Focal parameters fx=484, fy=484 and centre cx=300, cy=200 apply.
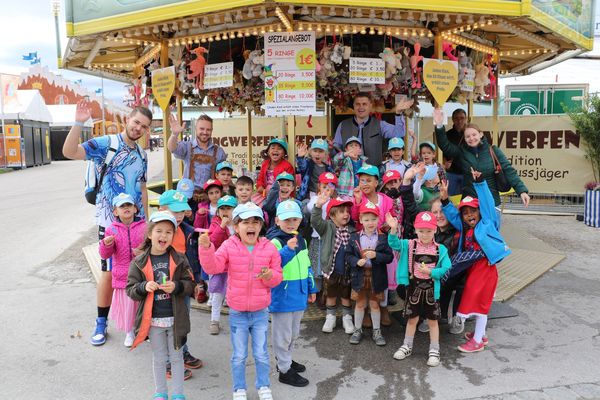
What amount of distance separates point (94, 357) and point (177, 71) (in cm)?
358

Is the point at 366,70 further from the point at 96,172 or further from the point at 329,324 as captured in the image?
the point at 96,172

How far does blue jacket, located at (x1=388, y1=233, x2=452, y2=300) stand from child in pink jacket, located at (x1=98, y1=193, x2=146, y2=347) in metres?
2.20

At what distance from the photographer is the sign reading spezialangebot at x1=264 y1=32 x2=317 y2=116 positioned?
17.3 ft

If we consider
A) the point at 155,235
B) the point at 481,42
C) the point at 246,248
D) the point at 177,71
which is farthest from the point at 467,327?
the point at 177,71

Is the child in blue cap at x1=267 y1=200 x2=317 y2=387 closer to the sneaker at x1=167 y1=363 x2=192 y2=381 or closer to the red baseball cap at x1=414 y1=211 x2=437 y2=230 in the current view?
the sneaker at x1=167 y1=363 x2=192 y2=381

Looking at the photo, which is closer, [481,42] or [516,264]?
[481,42]

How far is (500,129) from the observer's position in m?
12.0

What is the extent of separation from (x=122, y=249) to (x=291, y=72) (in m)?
2.58

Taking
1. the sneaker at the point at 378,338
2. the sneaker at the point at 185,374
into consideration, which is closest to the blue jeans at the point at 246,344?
the sneaker at the point at 185,374

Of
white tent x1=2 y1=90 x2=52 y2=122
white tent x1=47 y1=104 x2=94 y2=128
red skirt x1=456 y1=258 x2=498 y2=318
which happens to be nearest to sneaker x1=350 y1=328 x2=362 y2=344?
red skirt x1=456 y1=258 x2=498 y2=318

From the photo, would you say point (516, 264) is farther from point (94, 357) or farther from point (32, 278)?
point (32, 278)

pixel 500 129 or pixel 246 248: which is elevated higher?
pixel 500 129

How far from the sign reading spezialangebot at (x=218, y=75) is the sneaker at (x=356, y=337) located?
10.4 feet

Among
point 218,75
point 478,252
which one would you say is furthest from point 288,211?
point 218,75
